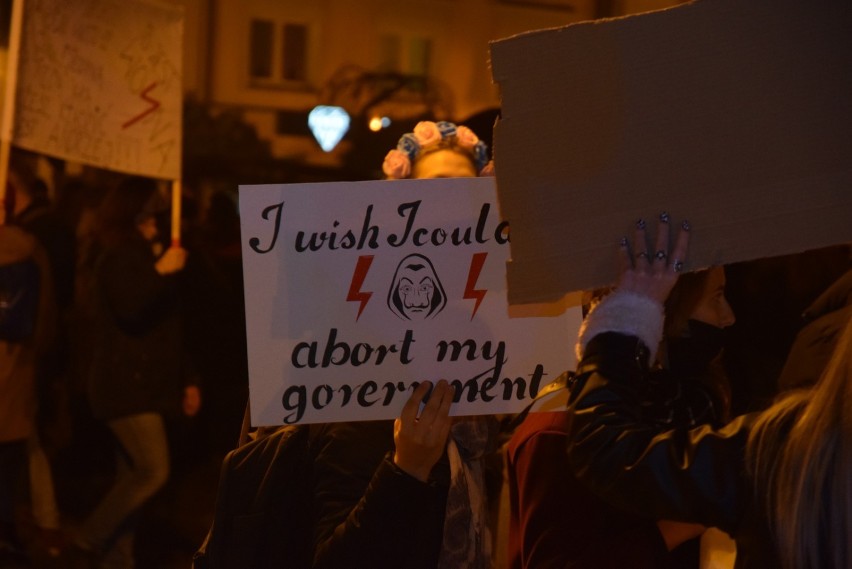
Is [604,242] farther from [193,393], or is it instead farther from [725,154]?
[193,393]

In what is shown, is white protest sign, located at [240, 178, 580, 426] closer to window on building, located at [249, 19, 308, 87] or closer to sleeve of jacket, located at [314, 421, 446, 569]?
sleeve of jacket, located at [314, 421, 446, 569]

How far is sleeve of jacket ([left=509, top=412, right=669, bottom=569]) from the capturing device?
7.47ft

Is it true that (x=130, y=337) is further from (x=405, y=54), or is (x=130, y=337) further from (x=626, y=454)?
(x=405, y=54)

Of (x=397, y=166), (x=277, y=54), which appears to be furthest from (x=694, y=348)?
(x=277, y=54)

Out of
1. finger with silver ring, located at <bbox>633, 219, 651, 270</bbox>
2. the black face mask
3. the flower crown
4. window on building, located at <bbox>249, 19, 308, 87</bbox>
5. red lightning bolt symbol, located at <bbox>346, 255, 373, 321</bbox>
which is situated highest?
window on building, located at <bbox>249, 19, 308, 87</bbox>

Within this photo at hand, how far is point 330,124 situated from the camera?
10.2m

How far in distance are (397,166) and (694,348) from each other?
110 centimetres

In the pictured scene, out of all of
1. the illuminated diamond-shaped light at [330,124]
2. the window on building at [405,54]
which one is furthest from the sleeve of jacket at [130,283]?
the window on building at [405,54]

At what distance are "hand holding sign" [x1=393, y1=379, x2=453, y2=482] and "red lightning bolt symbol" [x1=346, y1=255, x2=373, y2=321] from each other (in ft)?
0.69

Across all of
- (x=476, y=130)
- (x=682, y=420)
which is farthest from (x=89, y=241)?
(x=682, y=420)

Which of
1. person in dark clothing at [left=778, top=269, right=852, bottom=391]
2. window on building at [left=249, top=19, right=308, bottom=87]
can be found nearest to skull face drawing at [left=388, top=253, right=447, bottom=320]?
person in dark clothing at [left=778, top=269, right=852, bottom=391]

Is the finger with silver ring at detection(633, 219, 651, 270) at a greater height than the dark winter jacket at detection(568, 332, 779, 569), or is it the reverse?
the finger with silver ring at detection(633, 219, 651, 270)

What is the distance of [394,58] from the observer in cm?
1155

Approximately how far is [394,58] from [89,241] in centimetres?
555
